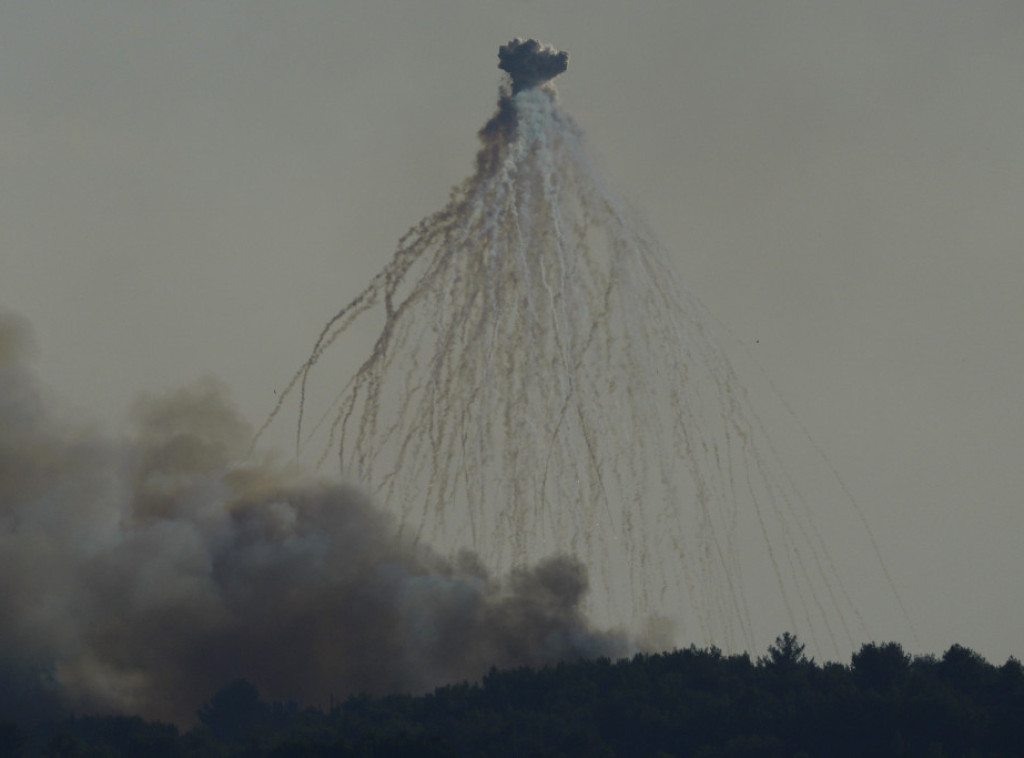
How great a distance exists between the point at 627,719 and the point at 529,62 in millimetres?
46807

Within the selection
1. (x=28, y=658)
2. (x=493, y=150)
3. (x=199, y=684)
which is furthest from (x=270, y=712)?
(x=493, y=150)

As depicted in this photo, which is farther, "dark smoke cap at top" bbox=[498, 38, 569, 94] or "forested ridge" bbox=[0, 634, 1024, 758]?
"forested ridge" bbox=[0, 634, 1024, 758]

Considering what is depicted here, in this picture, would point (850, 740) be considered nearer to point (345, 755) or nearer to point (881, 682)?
point (881, 682)

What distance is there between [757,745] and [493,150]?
4267 cm

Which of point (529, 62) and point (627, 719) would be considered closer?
point (529, 62)

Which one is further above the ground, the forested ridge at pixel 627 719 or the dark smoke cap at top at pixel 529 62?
the dark smoke cap at top at pixel 529 62

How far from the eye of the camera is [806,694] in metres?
161

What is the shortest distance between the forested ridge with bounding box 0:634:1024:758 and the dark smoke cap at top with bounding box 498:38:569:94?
131ft

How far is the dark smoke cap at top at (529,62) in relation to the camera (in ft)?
451

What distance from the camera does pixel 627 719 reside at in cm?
15825

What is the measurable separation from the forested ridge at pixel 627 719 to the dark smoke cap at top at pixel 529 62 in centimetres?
3986

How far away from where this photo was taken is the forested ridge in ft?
489

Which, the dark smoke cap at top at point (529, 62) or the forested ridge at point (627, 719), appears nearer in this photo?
the dark smoke cap at top at point (529, 62)

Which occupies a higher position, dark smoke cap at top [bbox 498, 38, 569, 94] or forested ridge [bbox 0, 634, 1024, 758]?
dark smoke cap at top [bbox 498, 38, 569, 94]
